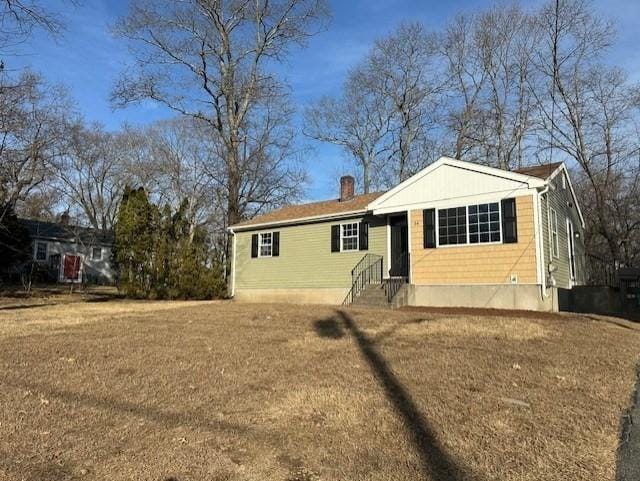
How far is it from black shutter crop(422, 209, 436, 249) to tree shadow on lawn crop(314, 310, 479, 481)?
686 cm

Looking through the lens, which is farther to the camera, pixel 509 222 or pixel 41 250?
pixel 41 250

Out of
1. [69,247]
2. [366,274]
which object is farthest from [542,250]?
[69,247]

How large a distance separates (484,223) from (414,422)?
1025cm

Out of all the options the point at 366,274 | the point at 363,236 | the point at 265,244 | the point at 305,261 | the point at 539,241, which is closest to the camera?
the point at 539,241

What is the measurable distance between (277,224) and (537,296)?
33.4ft

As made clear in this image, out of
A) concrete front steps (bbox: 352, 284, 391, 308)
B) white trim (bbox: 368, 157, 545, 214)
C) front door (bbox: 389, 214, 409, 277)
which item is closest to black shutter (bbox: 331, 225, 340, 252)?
white trim (bbox: 368, 157, 545, 214)

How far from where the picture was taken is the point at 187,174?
1236 inches

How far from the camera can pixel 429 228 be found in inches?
557

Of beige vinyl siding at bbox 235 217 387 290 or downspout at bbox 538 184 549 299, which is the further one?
beige vinyl siding at bbox 235 217 387 290

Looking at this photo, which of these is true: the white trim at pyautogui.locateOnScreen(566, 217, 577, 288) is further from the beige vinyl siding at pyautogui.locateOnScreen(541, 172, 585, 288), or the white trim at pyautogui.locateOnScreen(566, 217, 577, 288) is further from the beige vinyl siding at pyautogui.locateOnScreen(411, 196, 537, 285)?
the beige vinyl siding at pyautogui.locateOnScreen(411, 196, 537, 285)

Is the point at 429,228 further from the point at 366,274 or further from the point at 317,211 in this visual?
the point at 317,211

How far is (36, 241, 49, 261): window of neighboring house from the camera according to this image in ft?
109

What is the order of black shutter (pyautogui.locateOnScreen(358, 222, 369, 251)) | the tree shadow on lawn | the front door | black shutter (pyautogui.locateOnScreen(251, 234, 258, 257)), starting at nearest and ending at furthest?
the tree shadow on lawn
the front door
black shutter (pyautogui.locateOnScreen(358, 222, 369, 251))
black shutter (pyautogui.locateOnScreen(251, 234, 258, 257))

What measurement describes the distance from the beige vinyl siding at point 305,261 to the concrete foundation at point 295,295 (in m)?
0.17
